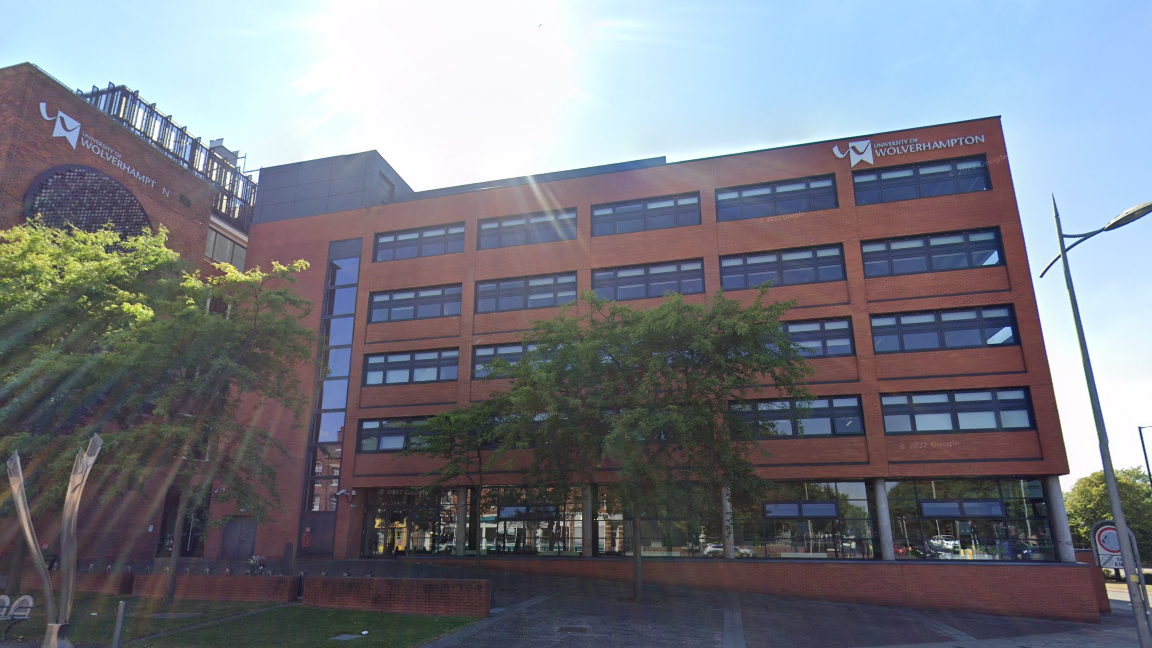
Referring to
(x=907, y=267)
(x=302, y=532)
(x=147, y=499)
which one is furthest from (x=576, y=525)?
(x=147, y=499)

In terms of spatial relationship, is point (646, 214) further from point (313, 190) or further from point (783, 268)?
point (313, 190)

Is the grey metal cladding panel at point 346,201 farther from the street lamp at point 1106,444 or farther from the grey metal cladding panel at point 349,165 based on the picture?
the street lamp at point 1106,444

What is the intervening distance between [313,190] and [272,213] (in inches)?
102

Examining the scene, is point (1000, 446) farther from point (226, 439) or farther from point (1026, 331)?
point (226, 439)

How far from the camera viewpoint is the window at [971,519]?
79.6 feet

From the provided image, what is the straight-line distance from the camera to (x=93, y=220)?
30.8m

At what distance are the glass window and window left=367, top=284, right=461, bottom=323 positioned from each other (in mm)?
7155

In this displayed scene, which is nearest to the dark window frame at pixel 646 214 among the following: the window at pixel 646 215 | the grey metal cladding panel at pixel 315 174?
the window at pixel 646 215

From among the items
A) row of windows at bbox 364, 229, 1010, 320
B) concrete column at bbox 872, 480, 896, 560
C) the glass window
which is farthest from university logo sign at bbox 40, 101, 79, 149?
concrete column at bbox 872, 480, 896, 560

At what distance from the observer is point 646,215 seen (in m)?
30.4

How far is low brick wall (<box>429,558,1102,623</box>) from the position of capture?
74.1 feet

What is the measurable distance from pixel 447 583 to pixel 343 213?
2245cm

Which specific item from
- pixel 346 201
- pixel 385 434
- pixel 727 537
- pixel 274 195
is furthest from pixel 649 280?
pixel 274 195

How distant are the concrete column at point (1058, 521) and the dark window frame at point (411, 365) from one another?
2391cm
